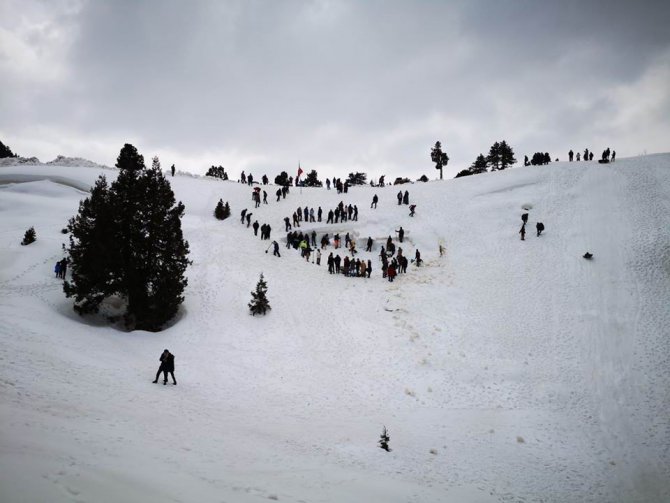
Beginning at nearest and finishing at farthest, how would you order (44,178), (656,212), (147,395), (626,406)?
(147,395) → (626,406) → (656,212) → (44,178)

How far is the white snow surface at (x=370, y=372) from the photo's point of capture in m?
8.34

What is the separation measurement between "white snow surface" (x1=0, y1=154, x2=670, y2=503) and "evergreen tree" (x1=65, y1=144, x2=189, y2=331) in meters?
1.44

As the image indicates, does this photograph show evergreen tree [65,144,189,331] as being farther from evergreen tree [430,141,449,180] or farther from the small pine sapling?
evergreen tree [430,141,449,180]

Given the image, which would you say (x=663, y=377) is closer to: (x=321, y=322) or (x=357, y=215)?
(x=321, y=322)

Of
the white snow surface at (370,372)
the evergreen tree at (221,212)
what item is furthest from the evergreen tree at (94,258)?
the evergreen tree at (221,212)

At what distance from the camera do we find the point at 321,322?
2236 cm

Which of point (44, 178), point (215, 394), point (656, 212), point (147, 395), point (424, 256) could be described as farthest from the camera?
point (44, 178)

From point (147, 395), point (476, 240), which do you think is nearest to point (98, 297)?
point (147, 395)

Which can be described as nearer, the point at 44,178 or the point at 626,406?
the point at 626,406

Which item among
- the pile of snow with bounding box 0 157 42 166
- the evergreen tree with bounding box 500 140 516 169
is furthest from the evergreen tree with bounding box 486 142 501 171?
the pile of snow with bounding box 0 157 42 166

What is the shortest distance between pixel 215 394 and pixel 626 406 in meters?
17.8

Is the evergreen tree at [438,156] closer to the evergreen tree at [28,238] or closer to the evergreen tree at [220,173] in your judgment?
the evergreen tree at [220,173]

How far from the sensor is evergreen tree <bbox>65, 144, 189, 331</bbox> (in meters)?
18.2

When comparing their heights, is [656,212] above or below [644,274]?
above
